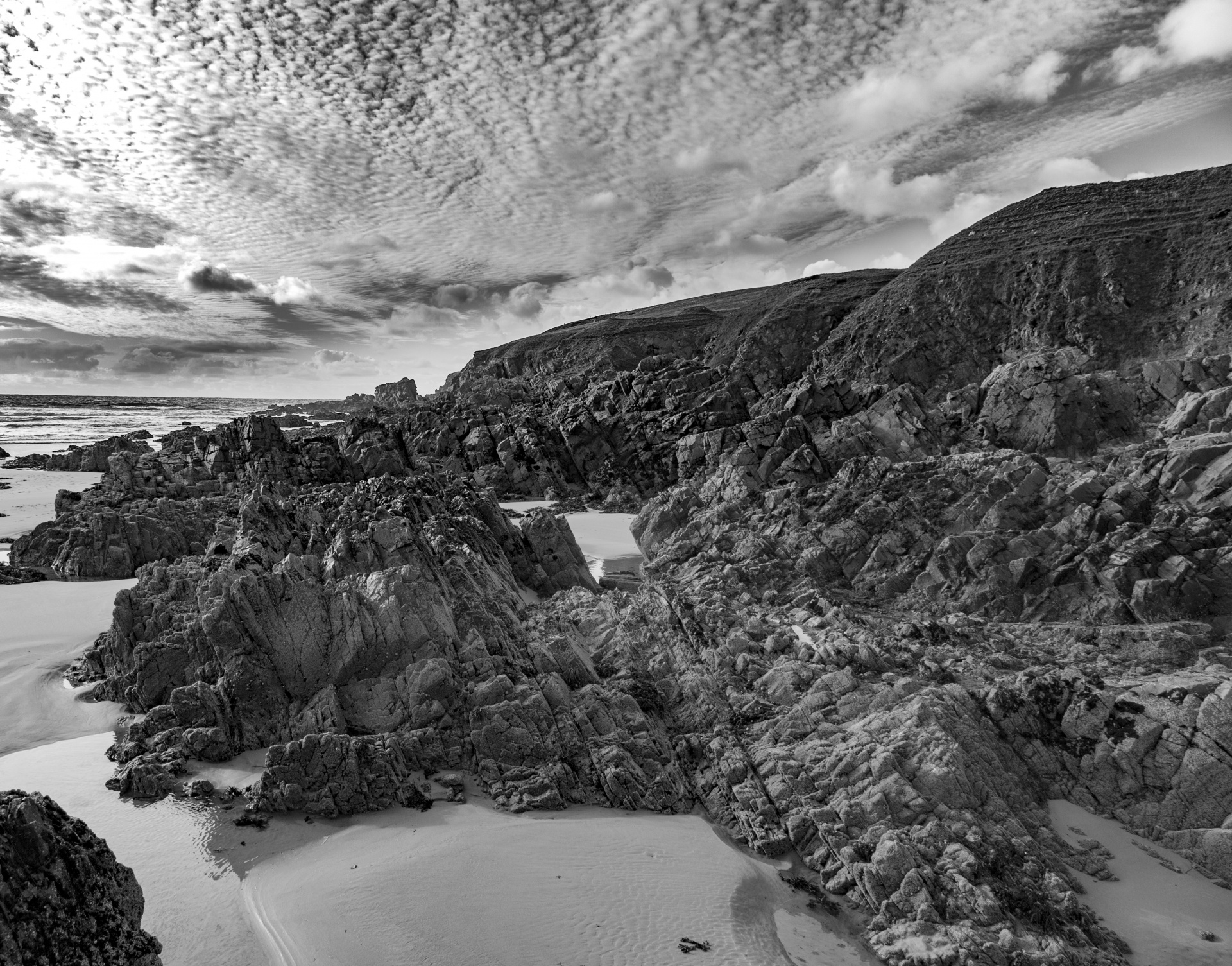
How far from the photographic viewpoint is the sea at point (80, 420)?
85750 mm

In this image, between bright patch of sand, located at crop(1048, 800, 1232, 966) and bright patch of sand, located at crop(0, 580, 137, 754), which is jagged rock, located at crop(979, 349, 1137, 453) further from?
bright patch of sand, located at crop(0, 580, 137, 754)

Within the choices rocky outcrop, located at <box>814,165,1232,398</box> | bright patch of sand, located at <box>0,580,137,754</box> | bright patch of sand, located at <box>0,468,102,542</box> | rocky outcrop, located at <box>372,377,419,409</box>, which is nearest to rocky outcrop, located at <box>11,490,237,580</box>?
bright patch of sand, located at <box>0,580,137,754</box>

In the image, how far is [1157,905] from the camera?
11.1 meters

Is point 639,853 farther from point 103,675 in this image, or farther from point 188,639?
point 103,675

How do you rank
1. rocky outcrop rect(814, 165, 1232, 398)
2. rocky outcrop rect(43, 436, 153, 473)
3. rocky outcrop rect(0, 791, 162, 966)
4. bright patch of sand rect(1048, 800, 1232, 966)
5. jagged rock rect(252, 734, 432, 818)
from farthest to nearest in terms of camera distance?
rocky outcrop rect(43, 436, 153, 473) → rocky outcrop rect(814, 165, 1232, 398) → jagged rock rect(252, 734, 432, 818) → bright patch of sand rect(1048, 800, 1232, 966) → rocky outcrop rect(0, 791, 162, 966)

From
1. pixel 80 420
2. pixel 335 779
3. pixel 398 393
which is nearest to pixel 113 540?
pixel 335 779

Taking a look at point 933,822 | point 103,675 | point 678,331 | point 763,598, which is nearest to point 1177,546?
point 763,598

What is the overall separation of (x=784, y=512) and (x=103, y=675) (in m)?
25.0

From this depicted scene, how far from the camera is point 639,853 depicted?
494 inches

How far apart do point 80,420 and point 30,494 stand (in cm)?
9550

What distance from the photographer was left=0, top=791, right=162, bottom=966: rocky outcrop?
661 centimetres

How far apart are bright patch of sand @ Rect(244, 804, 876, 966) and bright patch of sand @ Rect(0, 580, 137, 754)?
908 cm

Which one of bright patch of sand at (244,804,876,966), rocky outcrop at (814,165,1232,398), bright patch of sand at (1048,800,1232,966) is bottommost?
bright patch of sand at (1048,800,1232,966)

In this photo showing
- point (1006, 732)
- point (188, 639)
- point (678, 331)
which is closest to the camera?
point (1006, 732)
